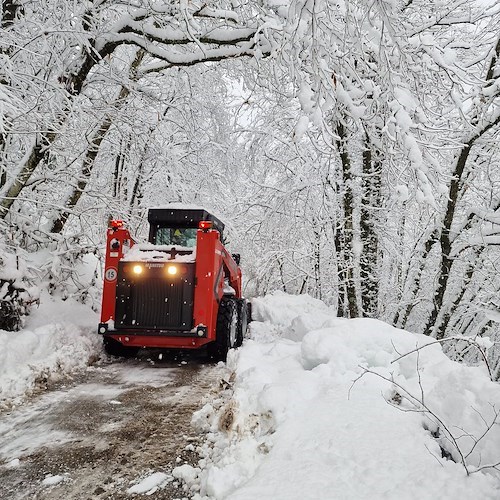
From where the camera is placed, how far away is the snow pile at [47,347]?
498 cm

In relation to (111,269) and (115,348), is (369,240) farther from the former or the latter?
(115,348)

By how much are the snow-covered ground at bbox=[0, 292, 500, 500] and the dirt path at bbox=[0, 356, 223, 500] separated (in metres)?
0.14

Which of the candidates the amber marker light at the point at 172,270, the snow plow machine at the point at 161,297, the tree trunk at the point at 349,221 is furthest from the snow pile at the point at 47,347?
the tree trunk at the point at 349,221

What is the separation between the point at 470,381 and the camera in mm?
3246

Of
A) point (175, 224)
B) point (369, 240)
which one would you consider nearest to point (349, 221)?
point (369, 240)

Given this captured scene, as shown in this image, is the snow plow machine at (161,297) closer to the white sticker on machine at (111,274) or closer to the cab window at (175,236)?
the white sticker on machine at (111,274)

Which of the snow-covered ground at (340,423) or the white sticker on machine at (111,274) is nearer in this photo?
the snow-covered ground at (340,423)

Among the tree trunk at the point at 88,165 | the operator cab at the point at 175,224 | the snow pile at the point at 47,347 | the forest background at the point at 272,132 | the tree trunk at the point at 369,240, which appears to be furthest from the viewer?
the tree trunk at the point at 369,240

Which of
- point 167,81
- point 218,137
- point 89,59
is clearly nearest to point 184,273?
point 89,59

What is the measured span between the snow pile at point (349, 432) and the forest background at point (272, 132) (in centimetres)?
59

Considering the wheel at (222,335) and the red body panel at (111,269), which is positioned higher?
the red body panel at (111,269)

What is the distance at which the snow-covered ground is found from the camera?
8.41 ft

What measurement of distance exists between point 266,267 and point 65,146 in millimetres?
6699

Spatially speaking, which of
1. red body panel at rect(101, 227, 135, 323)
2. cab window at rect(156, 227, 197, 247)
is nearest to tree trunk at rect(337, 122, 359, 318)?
cab window at rect(156, 227, 197, 247)
